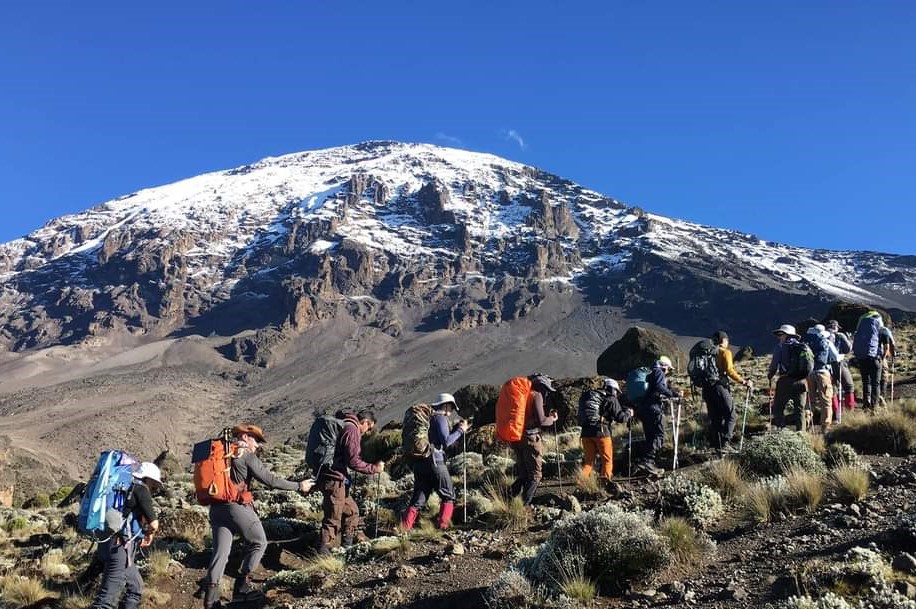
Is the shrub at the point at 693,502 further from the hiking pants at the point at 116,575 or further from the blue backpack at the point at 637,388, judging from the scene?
the hiking pants at the point at 116,575

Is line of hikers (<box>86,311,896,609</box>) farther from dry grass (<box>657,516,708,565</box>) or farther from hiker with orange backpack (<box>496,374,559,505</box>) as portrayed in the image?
dry grass (<box>657,516,708,565</box>)

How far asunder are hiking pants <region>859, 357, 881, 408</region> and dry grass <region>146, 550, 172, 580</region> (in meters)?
11.4

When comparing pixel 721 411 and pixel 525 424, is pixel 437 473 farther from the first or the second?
pixel 721 411

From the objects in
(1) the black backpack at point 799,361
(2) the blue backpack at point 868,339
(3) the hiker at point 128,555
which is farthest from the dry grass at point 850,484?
(3) the hiker at point 128,555

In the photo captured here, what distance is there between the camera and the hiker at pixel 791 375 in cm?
988

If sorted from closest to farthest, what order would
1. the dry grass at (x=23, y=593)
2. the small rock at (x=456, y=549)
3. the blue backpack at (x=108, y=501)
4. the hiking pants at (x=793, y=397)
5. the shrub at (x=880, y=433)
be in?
the blue backpack at (x=108, y=501)
the small rock at (x=456, y=549)
the dry grass at (x=23, y=593)
the shrub at (x=880, y=433)
the hiking pants at (x=793, y=397)

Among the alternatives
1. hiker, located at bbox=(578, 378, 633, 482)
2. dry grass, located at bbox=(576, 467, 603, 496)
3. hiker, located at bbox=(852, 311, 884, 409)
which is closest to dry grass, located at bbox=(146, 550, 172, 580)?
dry grass, located at bbox=(576, 467, 603, 496)

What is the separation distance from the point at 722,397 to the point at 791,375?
134 centimetres

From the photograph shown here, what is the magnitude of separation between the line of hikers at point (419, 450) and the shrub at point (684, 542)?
9.30ft

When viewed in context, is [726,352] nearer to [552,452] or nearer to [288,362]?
[552,452]

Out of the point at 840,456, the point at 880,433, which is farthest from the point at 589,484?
the point at 880,433

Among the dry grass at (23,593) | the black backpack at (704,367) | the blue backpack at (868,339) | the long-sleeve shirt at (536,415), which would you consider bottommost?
the dry grass at (23,593)

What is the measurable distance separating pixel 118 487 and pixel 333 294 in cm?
19009

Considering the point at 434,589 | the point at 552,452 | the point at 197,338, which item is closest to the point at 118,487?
the point at 434,589
